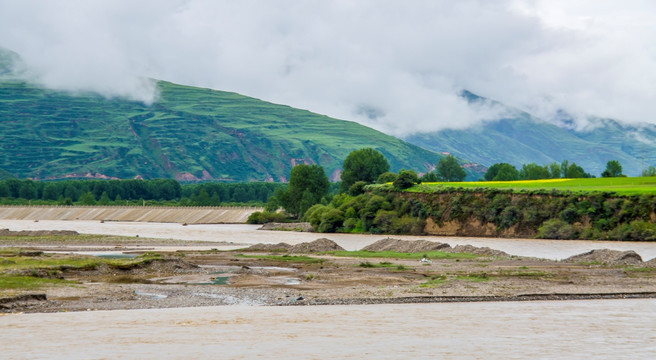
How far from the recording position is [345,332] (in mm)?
31016

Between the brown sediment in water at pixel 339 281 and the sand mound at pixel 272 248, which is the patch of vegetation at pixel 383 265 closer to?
the brown sediment in water at pixel 339 281

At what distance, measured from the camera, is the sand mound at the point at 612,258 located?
203 ft

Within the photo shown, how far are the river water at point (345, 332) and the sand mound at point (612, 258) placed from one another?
24310mm

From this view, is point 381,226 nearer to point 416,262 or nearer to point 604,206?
point 604,206

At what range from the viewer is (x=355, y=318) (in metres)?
34.7

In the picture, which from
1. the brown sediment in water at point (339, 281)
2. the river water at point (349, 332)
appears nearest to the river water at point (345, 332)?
the river water at point (349, 332)

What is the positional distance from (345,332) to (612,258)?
38.9 m

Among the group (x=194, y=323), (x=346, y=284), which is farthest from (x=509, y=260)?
(x=194, y=323)

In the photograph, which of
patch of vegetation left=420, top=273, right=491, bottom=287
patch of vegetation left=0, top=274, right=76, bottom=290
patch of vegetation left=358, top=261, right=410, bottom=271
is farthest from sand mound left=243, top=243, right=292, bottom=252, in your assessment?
patch of vegetation left=0, top=274, right=76, bottom=290

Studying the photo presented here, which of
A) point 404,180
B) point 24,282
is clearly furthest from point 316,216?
point 24,282

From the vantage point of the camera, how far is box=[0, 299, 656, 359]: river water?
87.7 feet

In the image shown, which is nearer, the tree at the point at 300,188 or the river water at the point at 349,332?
the river water at the point at 349,332

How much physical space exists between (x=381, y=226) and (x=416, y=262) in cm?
7072

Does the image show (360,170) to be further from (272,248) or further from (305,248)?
(305,248)
